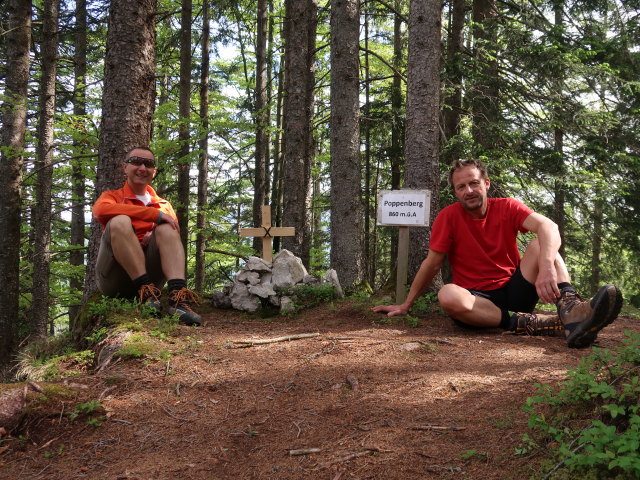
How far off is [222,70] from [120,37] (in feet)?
46.4

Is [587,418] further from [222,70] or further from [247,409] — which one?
[222,70]

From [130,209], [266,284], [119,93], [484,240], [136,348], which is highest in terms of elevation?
[119,93]

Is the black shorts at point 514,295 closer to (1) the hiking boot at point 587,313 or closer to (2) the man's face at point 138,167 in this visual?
(1) the hiking boot at point 587,313

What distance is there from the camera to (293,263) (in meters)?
6.70

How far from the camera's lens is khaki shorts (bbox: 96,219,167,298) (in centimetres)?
470

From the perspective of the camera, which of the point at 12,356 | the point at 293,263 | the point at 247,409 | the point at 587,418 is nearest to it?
the point at 587,418

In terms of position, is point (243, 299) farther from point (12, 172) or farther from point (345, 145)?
point (12, 172)

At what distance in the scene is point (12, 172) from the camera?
29.0 feet

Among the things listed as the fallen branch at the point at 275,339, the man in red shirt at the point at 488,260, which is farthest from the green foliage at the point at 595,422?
the fallen branch at the point at 275,339

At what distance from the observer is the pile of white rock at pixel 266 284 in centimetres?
635

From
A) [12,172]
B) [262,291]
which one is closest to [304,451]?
[262,291]

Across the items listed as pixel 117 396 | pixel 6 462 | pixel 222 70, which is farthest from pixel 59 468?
pixel 222 70

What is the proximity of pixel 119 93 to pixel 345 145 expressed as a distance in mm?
4136

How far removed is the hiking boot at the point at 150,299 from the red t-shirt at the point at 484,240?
2805 millimetres
